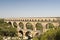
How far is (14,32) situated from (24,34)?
3179mm

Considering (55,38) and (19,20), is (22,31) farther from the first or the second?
(55,38)

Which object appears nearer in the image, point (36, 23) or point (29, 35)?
point (29, 35)

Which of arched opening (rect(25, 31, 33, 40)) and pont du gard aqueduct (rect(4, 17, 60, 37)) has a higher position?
pont du gard aqueduct (rect(4, 17, 60, 37))

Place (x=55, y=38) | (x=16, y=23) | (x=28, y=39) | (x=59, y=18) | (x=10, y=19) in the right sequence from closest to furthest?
(x=55, y=38)
(x=28, y=39)
(x=59, y=18)
(x=16, y=23)
(x=10, y=19)

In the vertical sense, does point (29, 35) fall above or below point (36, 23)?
below

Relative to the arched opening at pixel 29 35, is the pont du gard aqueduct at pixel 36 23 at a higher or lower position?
higher

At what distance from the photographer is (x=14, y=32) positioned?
1587 inches

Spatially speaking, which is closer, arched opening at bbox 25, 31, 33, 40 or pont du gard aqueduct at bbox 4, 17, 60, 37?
Result: arched opening at bbox 25, 31, 33, 40

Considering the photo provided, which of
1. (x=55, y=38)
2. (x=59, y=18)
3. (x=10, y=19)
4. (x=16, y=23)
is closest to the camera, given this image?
(x=55, y=38)

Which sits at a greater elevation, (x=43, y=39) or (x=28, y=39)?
(x=43, y=39)

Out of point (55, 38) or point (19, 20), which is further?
point (19, 20)

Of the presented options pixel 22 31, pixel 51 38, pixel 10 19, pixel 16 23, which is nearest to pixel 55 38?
pixel 51 38

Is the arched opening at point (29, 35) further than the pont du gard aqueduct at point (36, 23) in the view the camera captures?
No

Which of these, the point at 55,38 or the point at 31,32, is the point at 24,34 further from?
the point at 55,38
